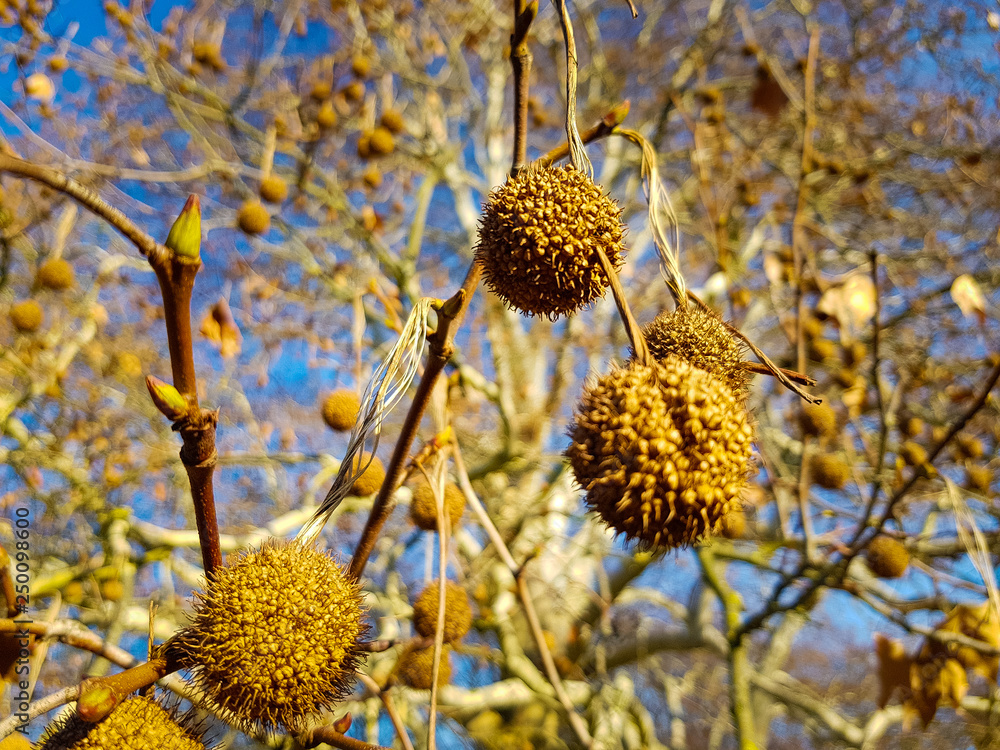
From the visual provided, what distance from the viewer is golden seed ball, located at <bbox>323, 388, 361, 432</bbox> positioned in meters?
2.54

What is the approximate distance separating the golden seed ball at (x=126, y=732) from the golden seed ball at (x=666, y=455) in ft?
2.42

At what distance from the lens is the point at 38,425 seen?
536 cm

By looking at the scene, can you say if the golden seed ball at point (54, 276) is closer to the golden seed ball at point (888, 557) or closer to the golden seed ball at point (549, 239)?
the golden seed ball at point (549, 239)

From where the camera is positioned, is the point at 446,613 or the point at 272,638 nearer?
the point at 272,638

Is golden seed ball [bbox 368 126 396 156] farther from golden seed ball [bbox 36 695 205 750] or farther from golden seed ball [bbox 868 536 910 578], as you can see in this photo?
golden seed ball [bbox 36 695 205 750]

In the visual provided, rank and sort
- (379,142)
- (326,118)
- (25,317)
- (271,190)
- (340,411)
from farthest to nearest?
1. (326,118)
2. (379,142)
3. (271,190)
4. (25,317)
5. (340,411)

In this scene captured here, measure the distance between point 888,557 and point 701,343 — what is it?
7.98 feet

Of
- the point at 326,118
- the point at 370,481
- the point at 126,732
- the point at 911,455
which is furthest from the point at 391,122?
the point at 126,732

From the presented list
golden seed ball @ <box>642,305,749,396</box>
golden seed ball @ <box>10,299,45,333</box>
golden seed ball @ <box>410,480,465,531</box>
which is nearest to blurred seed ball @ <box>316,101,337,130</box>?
golden seed ball @ <box>10,299,45,333</box>

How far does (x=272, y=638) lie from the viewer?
90cm

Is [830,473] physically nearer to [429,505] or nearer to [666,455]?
[429,505]

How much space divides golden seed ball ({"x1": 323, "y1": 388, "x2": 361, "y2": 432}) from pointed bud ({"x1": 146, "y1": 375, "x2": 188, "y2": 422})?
1.82 meters

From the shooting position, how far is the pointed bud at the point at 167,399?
2.18 ft

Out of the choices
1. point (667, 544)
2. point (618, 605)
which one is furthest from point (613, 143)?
point (667, 544)
